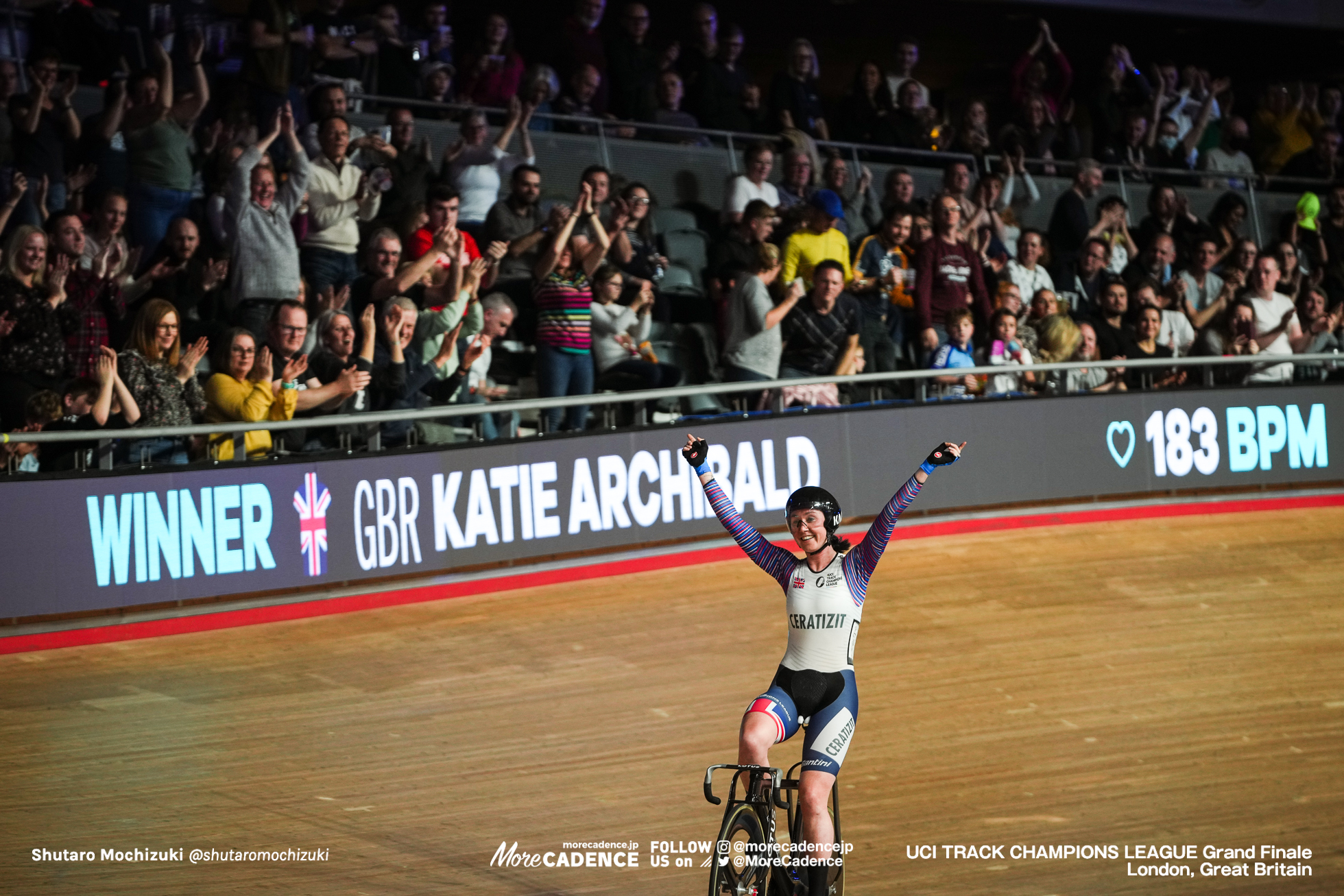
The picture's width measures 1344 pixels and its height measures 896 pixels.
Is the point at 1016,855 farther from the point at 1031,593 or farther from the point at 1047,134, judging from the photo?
the point at 1047,134

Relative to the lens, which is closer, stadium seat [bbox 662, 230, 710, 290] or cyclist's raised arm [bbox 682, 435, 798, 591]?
cyclist's raised arm [bbox 682, 435, 798, 591]

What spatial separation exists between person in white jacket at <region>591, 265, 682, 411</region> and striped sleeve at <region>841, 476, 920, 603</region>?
232 inches

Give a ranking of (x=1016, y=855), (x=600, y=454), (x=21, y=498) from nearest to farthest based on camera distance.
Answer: (x=1016, y=855) → (x=21, y=498) → (x=600, y=454)

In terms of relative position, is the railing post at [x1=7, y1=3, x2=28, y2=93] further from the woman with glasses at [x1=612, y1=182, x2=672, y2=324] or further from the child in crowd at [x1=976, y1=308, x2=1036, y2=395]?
the child in crowd at [x1=976, y1=308, x2=1036, y2=395]

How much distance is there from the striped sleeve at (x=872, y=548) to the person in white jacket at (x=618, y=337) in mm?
5891

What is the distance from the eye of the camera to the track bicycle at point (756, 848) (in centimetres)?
483

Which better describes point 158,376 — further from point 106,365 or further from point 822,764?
point 822,764

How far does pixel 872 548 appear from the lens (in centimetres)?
565

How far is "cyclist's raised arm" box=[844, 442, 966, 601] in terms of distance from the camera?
5602 mm

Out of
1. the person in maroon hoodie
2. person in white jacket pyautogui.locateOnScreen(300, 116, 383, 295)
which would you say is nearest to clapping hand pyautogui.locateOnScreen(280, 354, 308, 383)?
person in white jacket pyautogui.locateOnScreen(300, 116, 383, 295)

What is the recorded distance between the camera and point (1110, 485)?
1320cm

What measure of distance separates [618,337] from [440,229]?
162 centimetres

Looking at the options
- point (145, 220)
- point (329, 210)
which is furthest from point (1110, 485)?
point (145, 220)

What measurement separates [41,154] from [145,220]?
0.77 meters
